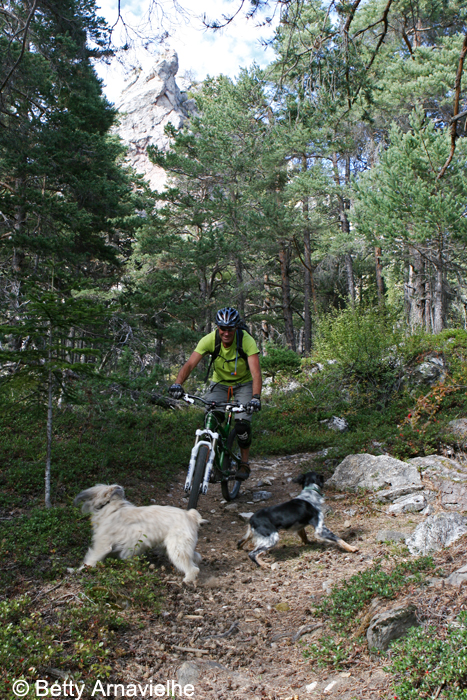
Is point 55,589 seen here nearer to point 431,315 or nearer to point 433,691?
point 433,691

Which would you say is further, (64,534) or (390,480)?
(390,480)

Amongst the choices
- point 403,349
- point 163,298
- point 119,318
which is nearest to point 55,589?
point 119,318

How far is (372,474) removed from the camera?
6.07 m

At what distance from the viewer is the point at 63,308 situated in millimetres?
4223

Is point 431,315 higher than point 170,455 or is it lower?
higher

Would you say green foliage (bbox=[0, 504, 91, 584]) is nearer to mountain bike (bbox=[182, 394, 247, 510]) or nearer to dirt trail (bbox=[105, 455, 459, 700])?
dirt trail (bbox=[105, 455, 459, 700])

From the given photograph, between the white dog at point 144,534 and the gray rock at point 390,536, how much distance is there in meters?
1.82

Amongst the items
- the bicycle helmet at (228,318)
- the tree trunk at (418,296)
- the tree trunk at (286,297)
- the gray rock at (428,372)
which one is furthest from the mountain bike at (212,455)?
the tree trunk at (286,297)

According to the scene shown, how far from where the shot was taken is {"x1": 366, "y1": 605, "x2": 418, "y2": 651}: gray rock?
253 cm

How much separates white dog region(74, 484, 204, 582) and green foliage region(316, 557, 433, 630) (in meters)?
1.19

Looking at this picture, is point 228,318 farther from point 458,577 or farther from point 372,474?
point 458,577

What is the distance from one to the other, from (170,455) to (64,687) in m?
5.22

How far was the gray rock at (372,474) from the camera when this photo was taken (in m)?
5.81

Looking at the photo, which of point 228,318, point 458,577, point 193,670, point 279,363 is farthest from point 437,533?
point 279,363
